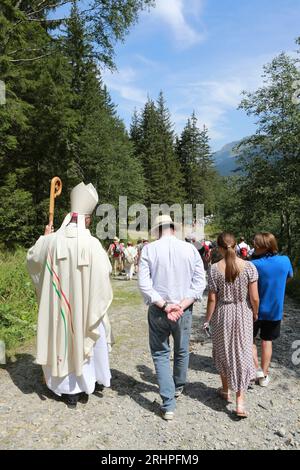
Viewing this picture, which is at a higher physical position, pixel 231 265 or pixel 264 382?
pixel 231 265

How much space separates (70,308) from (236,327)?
1764 mm

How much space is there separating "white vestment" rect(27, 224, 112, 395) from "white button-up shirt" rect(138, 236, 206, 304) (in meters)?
0.59

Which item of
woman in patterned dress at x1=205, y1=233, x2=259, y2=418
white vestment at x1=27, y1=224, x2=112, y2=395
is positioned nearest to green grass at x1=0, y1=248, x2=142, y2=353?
white vestment at x1=27, y1=224, x2=112, y2=395

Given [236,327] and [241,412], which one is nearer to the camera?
[241,412]

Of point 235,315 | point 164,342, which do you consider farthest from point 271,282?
point 164,342

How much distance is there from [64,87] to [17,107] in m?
6.45

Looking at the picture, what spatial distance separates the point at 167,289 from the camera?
4051 mm

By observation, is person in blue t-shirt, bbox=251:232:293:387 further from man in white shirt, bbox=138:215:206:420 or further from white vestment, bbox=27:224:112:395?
white vestment, bbox=27:224:112:395

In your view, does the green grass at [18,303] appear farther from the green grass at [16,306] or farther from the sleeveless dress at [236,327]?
the sleeveless dress at [236,327]

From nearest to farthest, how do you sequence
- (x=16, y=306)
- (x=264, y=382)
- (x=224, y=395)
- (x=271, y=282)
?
1. (x=224, y=395)
2. (x=271, y=282)
3. (x=264, y=382)
4. (x=16, y=306)

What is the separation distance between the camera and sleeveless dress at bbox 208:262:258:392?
404 centimetres

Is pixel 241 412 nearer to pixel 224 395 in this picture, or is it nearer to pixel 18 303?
pixel 224 395

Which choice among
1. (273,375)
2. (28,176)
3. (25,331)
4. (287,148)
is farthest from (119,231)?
(273,375)
